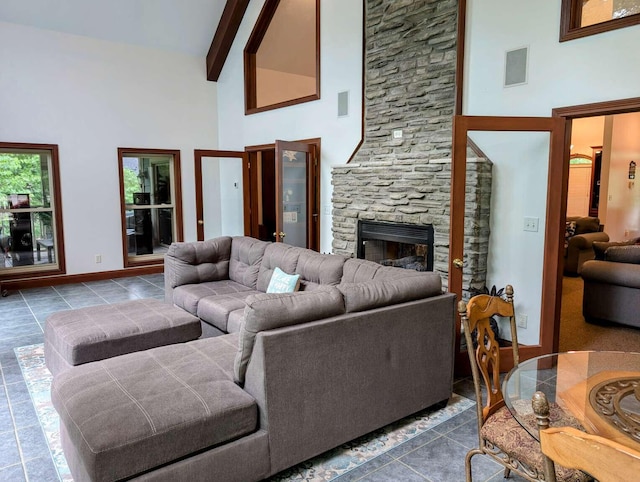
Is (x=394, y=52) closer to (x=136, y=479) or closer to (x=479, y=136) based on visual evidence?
(x=479, y=136)

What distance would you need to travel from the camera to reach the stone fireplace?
4.20 metres

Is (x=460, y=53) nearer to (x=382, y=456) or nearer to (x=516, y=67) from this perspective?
(x=516, y=67)

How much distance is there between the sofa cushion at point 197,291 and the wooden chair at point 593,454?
3650mm

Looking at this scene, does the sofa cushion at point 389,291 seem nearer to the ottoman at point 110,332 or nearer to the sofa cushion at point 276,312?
the sofa cushion at point 276,312

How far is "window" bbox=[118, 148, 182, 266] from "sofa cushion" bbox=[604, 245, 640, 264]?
6167 millimetres

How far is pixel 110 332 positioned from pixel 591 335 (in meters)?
4.32

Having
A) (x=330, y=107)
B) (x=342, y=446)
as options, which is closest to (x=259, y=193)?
(x=330, y=107)

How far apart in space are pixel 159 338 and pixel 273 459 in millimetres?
1535

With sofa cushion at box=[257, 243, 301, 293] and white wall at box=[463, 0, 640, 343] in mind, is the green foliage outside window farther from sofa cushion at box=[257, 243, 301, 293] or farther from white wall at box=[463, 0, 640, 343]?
white wall at box=[463, 0, 640, 343]

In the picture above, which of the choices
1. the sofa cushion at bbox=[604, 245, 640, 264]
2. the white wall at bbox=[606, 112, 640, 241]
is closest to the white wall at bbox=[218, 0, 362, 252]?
the sofa cushion at bbox=[604, 245, 640, 264]

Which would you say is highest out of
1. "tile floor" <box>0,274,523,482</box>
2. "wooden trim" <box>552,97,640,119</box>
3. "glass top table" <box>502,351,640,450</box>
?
"wooden trim" <box>552,97,640,119</box>

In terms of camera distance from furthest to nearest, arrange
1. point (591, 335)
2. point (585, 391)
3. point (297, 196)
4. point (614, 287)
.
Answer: point (297, 196), point (614, 287), point (591, 335), point (585, 391)

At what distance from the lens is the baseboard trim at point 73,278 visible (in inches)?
255

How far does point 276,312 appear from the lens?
2.25 metres
